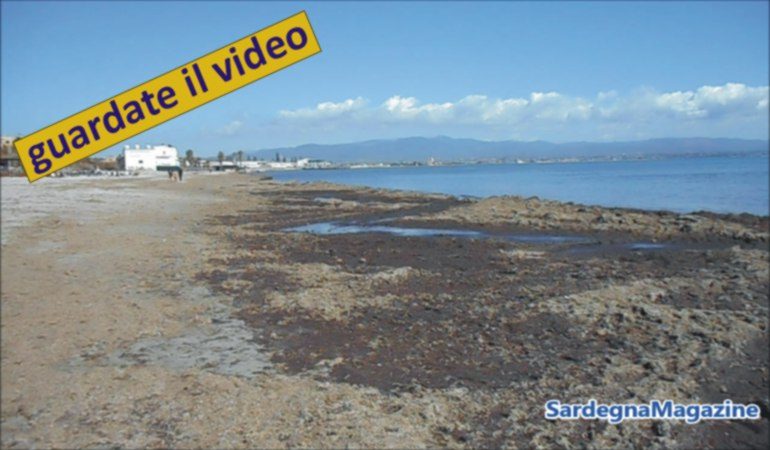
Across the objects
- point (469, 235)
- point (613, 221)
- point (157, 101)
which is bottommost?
point (613, 221)

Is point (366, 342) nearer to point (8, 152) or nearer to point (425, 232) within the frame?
point (8, 152)

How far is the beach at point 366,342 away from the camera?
5.62 metres

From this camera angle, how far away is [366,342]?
8.32m

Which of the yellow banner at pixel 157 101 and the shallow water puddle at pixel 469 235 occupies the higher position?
the yellow banner at pixel 157 101

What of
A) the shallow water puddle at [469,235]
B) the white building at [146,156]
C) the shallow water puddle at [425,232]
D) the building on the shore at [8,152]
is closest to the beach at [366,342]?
the shallow water puddle at [469,235]

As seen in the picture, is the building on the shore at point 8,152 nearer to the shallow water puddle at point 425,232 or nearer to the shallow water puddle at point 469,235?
the shallow water puddle at point 469,235

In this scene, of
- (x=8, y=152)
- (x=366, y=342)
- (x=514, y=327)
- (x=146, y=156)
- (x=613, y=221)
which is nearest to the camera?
(x=366, y=342)

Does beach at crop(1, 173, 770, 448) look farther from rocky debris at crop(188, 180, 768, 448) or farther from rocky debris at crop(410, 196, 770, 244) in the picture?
rocky debris at crop(410, 196, 770, 244)

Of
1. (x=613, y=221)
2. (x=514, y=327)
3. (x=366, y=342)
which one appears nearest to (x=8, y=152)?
(x=366, y=342)

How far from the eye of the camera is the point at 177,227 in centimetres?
2252

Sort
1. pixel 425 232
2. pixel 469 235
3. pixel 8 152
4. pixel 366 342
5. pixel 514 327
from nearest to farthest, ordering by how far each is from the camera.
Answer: pixel 366 342 < pixel 514 327 < pixel 8 152 < pixel 469 235 < pixel 425 232

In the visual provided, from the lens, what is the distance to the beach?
5.62m

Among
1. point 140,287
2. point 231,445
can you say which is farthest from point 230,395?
point 140,287

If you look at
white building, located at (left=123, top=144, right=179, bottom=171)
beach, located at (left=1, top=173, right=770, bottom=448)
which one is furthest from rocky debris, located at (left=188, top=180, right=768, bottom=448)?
white building, located at (left=123, top=144, right=179, bottom=171)
